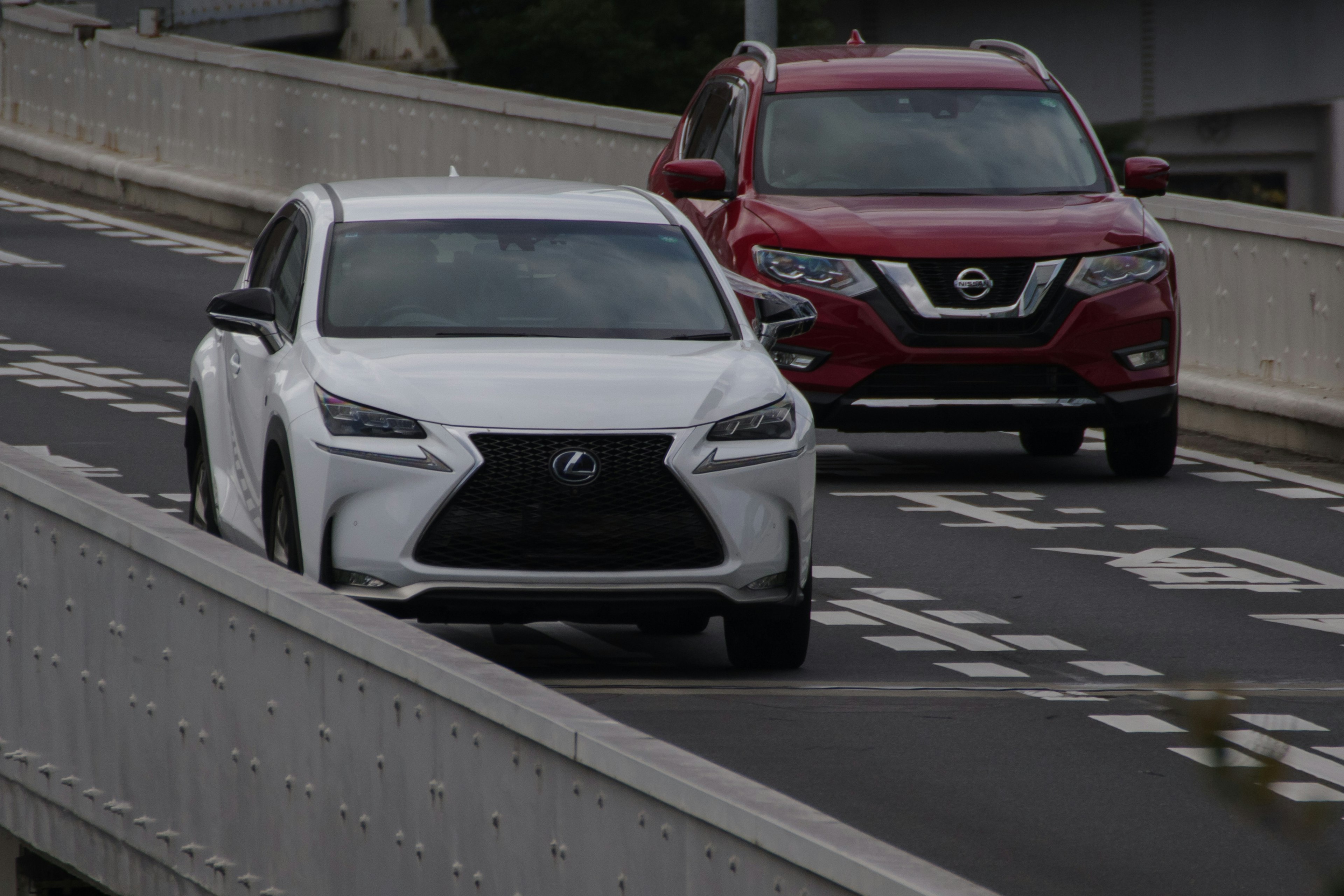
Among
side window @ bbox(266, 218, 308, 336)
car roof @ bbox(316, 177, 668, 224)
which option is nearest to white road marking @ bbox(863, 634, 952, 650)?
car roof @ bbox(316, 177, 668, 224)

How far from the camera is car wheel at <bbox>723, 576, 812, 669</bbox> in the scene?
30.3 feet

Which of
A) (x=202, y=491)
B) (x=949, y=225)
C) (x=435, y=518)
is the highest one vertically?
(x=949, y=225)

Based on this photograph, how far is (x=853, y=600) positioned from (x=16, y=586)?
4.03 meters

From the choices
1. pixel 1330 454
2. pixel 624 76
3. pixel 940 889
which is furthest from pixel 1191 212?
pixel 624 76

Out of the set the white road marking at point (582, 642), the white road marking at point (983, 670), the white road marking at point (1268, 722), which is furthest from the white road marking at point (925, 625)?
the white road marking at point (1268, 722)

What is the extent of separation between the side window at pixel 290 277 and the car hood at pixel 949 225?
3.95m

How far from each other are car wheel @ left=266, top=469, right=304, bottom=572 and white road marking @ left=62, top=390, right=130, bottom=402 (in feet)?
26.9

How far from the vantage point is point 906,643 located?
10086 mm

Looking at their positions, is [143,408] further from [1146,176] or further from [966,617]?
[966,617]

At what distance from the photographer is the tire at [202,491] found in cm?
1034

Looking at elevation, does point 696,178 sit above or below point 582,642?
above

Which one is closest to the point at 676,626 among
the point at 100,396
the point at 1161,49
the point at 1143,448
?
the point at 1143,448

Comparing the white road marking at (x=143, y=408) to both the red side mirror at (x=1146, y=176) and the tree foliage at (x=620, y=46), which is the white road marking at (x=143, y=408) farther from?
the tree foliage at (x=620, y=46)

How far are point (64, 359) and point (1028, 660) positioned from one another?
10905 millimetres
